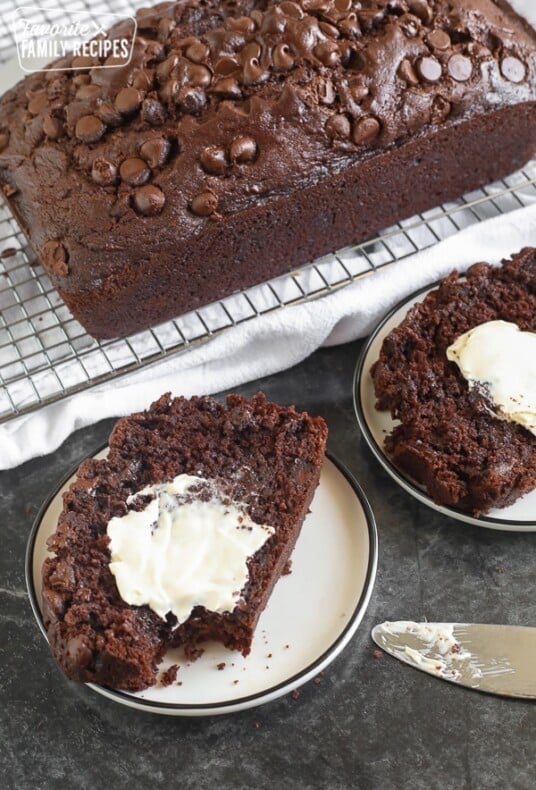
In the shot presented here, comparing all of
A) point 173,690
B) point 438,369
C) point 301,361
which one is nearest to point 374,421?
point 438,369

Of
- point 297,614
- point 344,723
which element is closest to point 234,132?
point 297,614

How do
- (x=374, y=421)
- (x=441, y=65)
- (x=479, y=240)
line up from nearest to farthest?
(x=374, y=421) → (x=441, y=65) → (x=479, y=240)

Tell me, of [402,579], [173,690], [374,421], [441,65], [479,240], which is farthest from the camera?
[479,240]

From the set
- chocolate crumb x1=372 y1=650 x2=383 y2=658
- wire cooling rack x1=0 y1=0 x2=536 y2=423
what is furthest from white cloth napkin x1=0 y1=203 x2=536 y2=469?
chocolate crumb x1=372 y1=650 x2=383 y2=658

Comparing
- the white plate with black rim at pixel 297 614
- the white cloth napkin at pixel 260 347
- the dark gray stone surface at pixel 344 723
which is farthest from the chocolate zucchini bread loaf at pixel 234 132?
the dark gray stone surface at pixel 344 723

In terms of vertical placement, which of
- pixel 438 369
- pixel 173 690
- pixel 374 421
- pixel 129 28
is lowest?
pixel 173 690

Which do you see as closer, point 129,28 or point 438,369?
point 438,369

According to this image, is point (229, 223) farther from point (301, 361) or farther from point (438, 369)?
point (438, 369)

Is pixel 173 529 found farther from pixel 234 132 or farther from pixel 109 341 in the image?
pixel 234 132
